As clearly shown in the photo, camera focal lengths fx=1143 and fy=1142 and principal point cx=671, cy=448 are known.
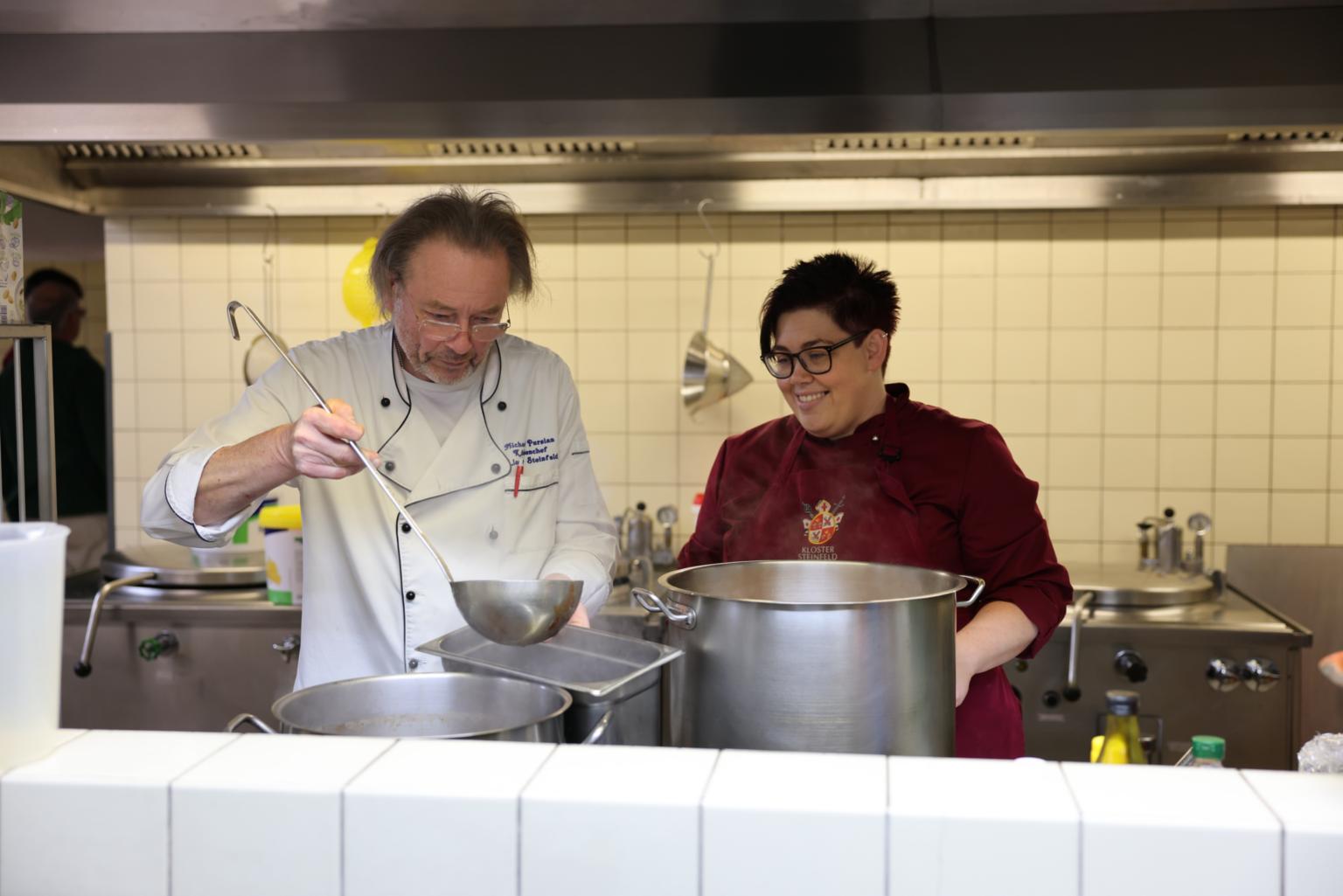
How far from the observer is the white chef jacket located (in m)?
1.74

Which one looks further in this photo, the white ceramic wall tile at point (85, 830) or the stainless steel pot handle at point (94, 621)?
the stainless steel pot handle at point (94, 621)

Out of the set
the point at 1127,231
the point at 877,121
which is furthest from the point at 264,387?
the point at 1127,231

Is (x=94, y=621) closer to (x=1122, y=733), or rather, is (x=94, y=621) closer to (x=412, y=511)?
(x=412, y=511)

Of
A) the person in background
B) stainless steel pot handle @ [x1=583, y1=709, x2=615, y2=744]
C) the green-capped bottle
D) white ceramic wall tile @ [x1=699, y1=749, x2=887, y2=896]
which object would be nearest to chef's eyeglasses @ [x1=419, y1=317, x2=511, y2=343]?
Result: stainless steel pot handle @ [x1=583, y1=709, x2=615, y2=744]

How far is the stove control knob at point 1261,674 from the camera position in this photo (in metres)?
2.59

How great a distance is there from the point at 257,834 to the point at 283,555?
206 cm

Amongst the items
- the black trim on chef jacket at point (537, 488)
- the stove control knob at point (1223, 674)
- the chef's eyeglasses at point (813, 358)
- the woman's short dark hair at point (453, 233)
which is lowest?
the stove control knob at point (1223, 674)

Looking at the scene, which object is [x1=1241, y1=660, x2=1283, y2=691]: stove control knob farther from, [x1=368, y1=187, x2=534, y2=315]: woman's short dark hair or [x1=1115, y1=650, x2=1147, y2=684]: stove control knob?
[x1=368, y1=187, x2=534, y2=315]: woman's short dark hair

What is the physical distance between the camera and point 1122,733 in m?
1.74

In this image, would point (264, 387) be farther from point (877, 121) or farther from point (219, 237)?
point (219, 237)

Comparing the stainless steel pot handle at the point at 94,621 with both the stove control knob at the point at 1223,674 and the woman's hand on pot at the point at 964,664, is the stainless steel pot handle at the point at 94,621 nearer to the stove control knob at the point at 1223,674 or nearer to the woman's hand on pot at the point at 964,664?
the woman's hand on pot at the point at 964,664

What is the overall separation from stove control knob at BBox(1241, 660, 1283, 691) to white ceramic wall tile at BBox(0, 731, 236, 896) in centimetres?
241

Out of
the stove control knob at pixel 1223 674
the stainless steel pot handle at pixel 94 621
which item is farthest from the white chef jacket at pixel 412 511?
the stove control knob at pixel 1223 674

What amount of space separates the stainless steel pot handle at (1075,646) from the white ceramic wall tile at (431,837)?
192 cm
